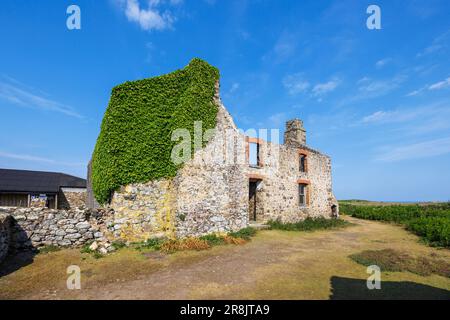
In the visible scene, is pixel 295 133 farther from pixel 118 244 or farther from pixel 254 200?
pixel 118 244

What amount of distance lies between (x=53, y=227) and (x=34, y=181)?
1591 centimetres

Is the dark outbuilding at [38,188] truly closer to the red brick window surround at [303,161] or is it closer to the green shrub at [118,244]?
the green shrub at [118,244]

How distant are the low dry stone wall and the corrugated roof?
45.3 ft

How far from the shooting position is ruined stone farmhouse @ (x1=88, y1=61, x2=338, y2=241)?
34.9 ft

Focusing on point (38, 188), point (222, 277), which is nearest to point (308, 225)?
point (222, 277)

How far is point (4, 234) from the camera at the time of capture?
8062mm

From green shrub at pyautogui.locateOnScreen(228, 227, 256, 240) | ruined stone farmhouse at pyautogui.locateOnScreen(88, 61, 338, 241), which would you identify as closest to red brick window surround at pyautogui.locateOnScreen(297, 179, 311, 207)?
ruined stone farmhouse at pyautogui.locateOnScreen(88, 61, 338, 241)

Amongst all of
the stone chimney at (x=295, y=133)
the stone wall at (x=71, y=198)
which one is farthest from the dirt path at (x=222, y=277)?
the stone wall at (x=71, y=198)

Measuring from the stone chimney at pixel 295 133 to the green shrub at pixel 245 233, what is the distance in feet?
29.2

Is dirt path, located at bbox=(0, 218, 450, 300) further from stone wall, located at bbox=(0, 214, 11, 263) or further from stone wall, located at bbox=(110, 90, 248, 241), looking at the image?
stone wall, located at bbox=(110, 90, 248, 241)

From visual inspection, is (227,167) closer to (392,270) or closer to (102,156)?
(102,156)
